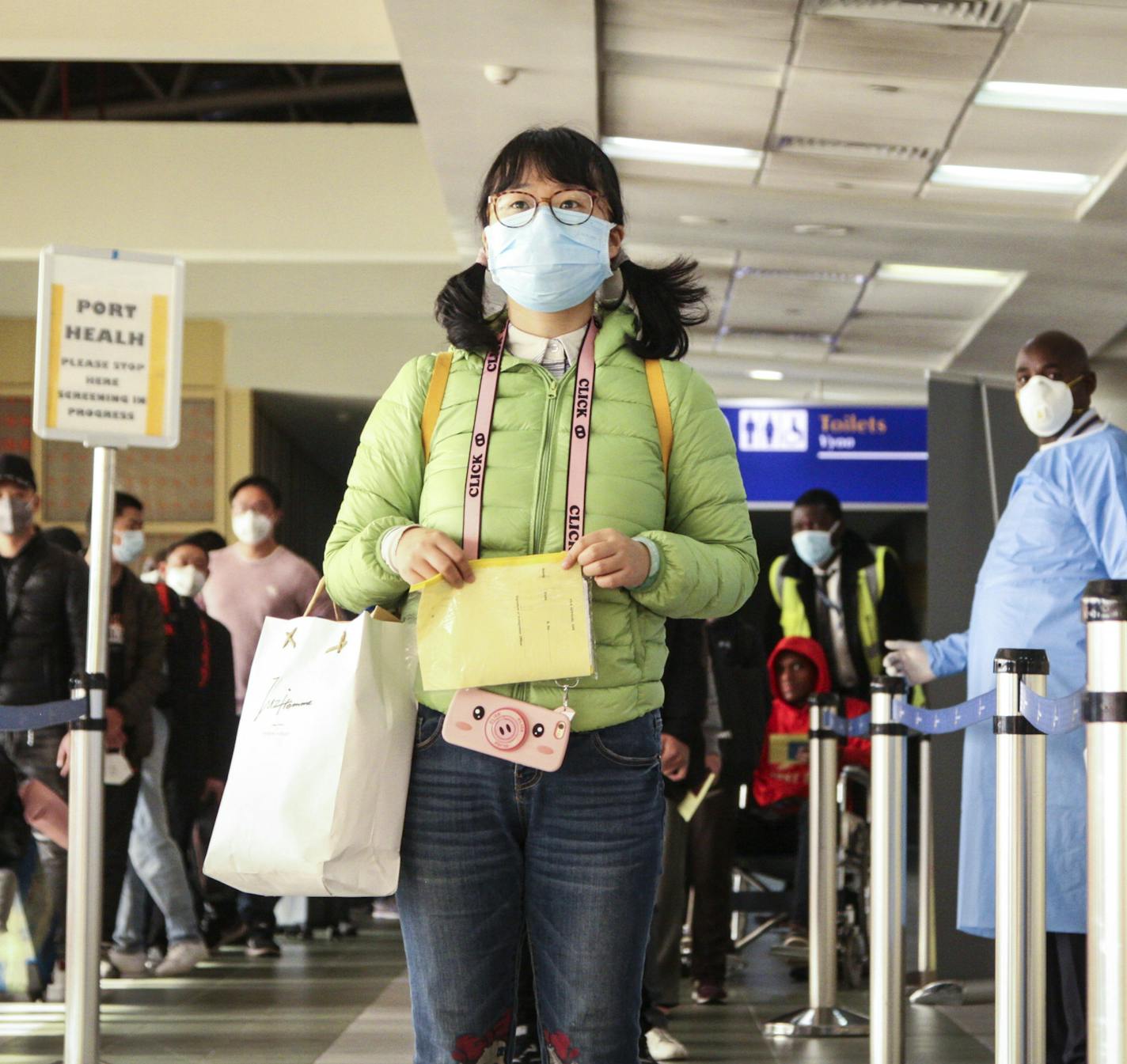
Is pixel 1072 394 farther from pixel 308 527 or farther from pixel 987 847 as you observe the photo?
pixel 308 527

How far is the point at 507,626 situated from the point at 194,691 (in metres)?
5.76

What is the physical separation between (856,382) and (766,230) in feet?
18.1

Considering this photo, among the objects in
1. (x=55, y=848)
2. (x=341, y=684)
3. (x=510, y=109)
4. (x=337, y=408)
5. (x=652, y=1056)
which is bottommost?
(x=652, y=1056)

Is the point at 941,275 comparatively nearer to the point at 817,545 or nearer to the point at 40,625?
the point at 817,545

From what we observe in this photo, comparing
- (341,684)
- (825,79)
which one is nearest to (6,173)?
(825,79)

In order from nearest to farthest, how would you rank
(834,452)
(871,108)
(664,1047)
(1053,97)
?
(664,1047) < (1053,97) < (871,108) < (834,452)

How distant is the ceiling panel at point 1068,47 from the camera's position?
7.32 meters

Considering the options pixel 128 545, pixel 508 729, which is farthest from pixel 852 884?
pixel 508 729

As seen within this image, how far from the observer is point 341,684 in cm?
212

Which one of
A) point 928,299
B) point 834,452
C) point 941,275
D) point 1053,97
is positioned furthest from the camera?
point 834,452

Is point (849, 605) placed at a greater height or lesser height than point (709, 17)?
lesser

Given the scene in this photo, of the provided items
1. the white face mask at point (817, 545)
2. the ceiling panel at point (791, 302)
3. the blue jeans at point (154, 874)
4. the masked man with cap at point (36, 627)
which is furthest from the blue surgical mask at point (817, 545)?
the ceiling panel at point (791, 302)

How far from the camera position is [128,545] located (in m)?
7.59

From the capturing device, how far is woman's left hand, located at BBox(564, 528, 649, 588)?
2.03 meters
